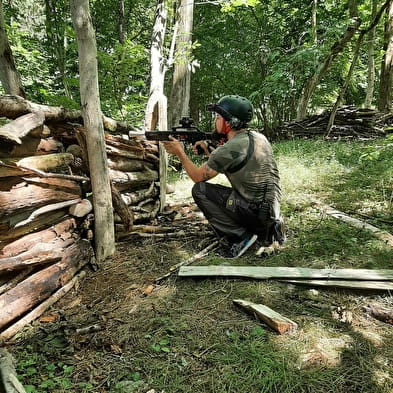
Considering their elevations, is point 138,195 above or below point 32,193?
below

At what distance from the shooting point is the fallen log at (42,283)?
2.36 metres

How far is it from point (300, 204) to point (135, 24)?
1506 centimetres

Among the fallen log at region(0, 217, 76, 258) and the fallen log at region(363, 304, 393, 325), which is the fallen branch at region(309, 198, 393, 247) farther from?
the fallen log at region(0, 217, 76, 258)

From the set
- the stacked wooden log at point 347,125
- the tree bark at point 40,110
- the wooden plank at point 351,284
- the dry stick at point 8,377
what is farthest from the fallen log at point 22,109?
the stacked wooden log at point 347,125

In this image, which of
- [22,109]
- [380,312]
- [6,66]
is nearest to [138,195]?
[22,109]

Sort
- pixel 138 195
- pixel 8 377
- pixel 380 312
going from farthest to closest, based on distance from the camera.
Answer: pixel 138 195 < pixel 380 312 < pixel 8 377

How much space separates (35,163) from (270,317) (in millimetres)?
2391

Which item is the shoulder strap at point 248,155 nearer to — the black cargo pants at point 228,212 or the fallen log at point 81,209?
the black cargo pants at point 228,212

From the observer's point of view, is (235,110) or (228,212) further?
(228,212)

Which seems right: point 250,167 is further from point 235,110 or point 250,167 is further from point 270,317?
point 270,317

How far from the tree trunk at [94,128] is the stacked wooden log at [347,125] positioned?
10005 millimetres

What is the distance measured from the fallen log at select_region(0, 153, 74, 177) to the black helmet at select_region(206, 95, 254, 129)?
1836mm

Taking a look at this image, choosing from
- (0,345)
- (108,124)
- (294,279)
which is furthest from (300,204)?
(0,345)

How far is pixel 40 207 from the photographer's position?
2.85 meters
